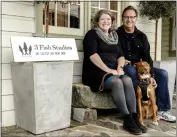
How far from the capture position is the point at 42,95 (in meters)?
2.83

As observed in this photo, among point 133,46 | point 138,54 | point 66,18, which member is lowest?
point 138,54

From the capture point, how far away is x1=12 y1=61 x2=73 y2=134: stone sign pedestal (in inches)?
110

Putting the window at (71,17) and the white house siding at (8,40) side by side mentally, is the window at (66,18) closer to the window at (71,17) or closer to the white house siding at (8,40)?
the window at (71,17)

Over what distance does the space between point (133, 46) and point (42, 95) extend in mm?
1554

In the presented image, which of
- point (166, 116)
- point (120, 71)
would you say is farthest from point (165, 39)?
point (120, 71)

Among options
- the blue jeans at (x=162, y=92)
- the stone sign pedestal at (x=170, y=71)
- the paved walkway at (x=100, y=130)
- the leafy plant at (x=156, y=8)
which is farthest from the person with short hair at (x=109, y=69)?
the leafy plant at (x=156, y=8)

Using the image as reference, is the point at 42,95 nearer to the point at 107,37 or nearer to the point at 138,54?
the point at 107,37

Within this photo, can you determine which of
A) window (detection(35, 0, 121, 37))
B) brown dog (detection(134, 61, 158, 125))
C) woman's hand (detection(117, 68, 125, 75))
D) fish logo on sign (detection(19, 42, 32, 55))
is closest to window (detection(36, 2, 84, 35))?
window (detection(35, 0, 121, 37))

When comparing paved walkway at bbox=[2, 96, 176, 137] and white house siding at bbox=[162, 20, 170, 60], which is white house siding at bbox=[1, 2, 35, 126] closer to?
paved walkway at bbox=[2, 96, 176, 137]

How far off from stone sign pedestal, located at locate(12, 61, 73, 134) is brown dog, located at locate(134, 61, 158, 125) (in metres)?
0.85

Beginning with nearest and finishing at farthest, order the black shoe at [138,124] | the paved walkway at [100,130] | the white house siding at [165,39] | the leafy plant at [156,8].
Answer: the paved walkway at [100,130] → the black shoe at [138,124] → the leafy plant at [156,8] → the white house siding at [165,39]

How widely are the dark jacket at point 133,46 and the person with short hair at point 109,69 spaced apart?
0.16 meters

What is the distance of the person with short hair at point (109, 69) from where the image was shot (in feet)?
10.2

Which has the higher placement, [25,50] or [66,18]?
[66,18]
